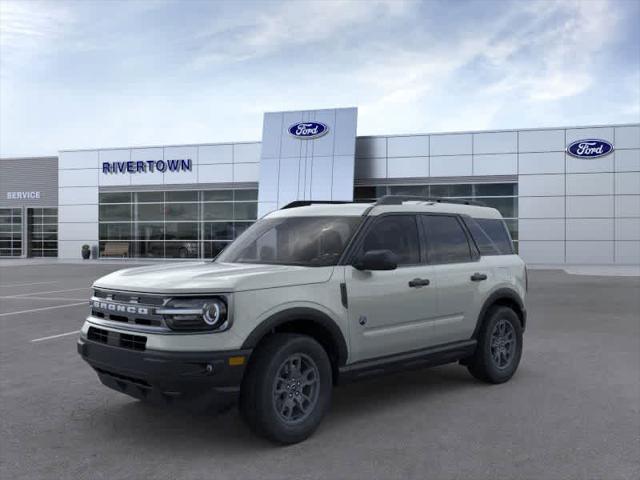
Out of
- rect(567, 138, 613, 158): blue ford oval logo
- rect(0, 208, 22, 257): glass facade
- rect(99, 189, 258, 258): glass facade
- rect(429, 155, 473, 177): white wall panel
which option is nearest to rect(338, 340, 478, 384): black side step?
rect(429, 155, 473, 177): white wall panel

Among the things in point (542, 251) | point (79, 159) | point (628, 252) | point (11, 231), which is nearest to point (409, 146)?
point (542, 251)

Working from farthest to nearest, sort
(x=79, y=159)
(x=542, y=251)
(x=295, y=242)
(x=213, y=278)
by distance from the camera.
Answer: (x=79, y=159)
(x=542, y=251)
(x=295, y=242)
(x=213, y=278)

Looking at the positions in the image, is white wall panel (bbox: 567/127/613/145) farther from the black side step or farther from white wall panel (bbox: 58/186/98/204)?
the black side step

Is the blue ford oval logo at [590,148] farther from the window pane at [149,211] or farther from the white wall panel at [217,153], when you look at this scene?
the window pane at [149,211]

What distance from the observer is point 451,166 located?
3306cm

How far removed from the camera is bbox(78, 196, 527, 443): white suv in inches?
175

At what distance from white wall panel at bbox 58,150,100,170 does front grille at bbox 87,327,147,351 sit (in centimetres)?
3645

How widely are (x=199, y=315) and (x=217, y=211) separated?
3310 centimetres

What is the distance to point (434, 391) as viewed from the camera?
250 inches

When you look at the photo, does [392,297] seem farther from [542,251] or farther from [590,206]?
[590,206]

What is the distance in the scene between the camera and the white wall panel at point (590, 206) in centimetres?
3153

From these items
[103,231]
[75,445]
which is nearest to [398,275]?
[75,445]

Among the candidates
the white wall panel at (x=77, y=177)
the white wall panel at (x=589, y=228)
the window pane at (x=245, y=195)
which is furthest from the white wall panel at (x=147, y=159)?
the white wall panel at (x=589, y=228)

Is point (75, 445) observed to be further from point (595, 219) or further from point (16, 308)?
point (595, 219)
